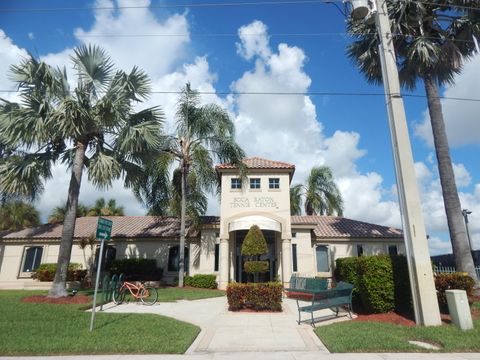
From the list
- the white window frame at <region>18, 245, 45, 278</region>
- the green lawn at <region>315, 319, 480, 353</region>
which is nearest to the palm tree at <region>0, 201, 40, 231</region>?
the white window frame at <region>18, 245, 45, 278</region>

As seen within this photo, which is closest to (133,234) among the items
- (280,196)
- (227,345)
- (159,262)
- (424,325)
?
(159,262)

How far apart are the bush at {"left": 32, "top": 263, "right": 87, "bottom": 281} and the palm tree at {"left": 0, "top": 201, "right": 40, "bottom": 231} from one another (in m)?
13.6

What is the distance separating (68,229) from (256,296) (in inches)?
327

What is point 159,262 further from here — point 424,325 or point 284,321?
point 424,325

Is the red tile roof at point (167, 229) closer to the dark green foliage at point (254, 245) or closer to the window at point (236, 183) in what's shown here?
the window at point (236, 183)

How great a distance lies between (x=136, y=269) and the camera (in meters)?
20.7

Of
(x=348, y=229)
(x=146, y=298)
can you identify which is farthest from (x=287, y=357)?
(x=348, y=229)

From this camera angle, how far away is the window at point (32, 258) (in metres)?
22.1

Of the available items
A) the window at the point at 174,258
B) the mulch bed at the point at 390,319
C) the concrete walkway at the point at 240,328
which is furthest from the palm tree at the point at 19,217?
the mulch bed at the point at 390,319

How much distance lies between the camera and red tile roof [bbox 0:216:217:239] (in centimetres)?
2242

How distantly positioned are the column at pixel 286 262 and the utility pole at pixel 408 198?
31.3 feet

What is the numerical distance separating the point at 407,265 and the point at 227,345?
251 inches

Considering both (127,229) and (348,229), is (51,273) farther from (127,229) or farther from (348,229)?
(348,229)

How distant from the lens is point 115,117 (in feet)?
45.2
